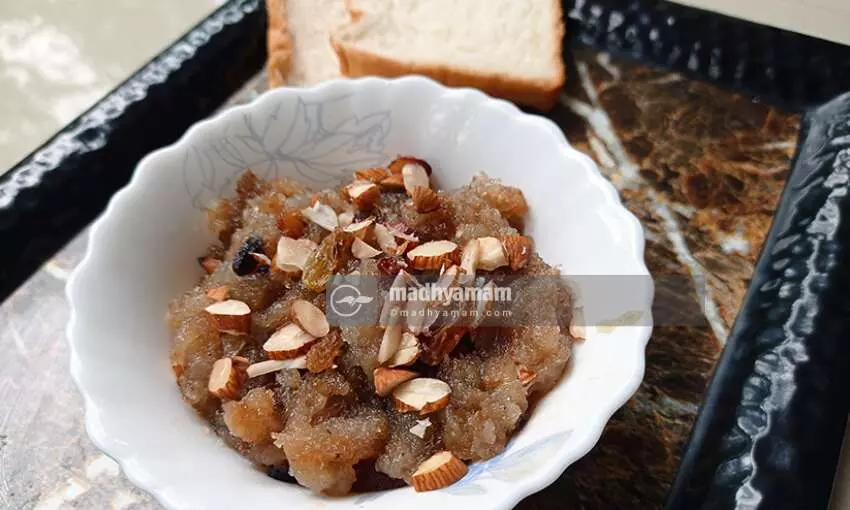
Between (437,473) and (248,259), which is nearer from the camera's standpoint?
(437,473)

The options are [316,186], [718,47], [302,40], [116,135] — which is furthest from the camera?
[302,40]

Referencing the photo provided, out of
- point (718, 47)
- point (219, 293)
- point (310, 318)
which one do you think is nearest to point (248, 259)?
point (219, 293)

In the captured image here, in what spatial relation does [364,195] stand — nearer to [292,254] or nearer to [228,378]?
[292,254]

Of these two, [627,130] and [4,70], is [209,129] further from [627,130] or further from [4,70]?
[4,70]

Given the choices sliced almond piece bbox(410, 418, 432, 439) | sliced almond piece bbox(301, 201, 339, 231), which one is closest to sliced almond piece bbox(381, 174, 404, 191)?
sliced almond piece bbox(301, 201, 339, 231)

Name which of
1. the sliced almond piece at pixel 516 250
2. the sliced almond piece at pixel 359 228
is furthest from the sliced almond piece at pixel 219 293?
the sliced almond piece at pixel 516 250
